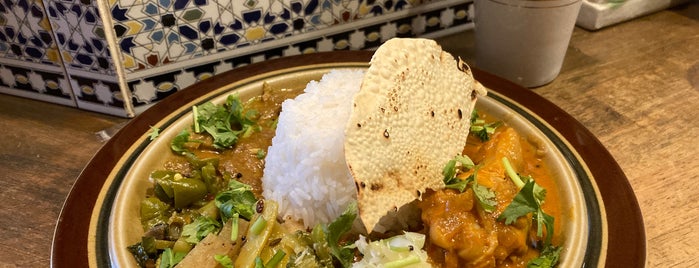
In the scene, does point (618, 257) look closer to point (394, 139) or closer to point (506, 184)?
point (506, 184)

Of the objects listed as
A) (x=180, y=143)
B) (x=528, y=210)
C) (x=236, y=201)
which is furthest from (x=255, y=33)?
(x=528, y=210)

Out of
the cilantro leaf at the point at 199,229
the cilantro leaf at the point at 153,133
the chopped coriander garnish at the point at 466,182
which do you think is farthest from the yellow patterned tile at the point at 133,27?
the chopped coriander garnish at the point at 466,182

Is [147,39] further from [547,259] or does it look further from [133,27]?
→ [547,259]

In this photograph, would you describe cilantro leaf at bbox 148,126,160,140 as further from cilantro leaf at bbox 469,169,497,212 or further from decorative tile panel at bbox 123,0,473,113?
cilantro leaf at bbox 469,169,497,212

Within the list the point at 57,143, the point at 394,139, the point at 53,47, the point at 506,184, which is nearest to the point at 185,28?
the point at 53,47

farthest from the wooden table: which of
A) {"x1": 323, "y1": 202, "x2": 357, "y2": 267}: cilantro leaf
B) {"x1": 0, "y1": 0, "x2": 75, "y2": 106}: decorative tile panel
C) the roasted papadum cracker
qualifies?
{"x1": 323, "y1": 202, "x2": 357, "y2": 267}: cilantro leaf
